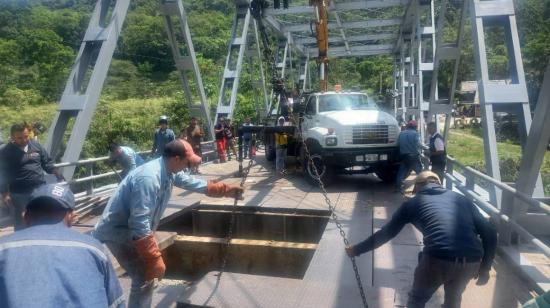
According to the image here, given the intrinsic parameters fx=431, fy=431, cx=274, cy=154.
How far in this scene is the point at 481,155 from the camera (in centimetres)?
3091

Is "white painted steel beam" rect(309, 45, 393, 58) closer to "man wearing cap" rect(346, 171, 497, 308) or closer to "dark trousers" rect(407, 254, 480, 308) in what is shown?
"man wearing cap" rect(346, 171, 497, 308)

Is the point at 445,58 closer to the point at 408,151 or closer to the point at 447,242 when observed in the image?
the point at 408,151

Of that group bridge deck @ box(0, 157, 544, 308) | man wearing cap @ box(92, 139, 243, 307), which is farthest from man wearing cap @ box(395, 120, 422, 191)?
man wearing cap @ box(92, 139, 243, 307)

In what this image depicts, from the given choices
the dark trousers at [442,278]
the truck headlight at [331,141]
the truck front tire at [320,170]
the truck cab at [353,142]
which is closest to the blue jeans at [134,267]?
the dark trousers at [442,278]

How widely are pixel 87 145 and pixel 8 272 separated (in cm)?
2548

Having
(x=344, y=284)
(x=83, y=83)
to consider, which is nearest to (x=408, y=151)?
(x=344, y=284)

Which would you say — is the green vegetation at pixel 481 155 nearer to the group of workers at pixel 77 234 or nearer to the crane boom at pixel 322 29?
the crane boom at pixel 322 29

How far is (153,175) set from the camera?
12.0 feet

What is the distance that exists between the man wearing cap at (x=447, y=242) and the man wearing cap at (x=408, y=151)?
6.66 metres

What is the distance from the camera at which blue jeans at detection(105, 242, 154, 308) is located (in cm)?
383

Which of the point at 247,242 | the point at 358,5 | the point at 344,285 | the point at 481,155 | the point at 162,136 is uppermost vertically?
the point at 358,5

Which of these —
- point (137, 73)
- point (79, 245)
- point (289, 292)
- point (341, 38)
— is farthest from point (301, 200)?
point (137, 73)

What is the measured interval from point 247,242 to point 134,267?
3.94 m

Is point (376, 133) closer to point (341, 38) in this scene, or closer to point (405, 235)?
point (405, 235)
